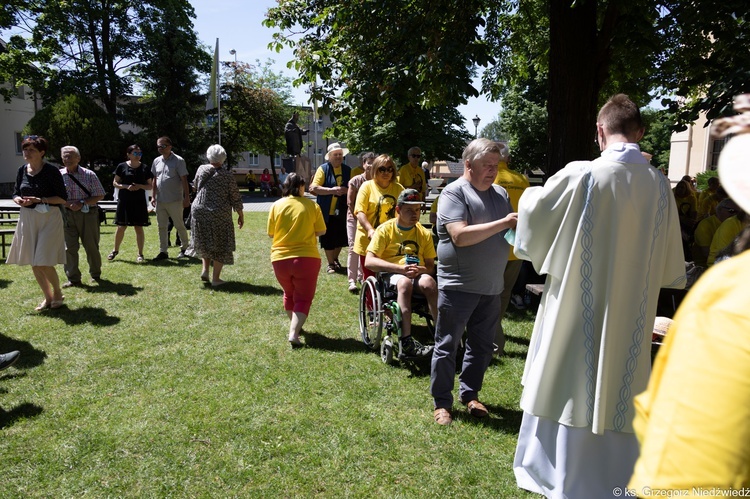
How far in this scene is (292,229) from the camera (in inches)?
232

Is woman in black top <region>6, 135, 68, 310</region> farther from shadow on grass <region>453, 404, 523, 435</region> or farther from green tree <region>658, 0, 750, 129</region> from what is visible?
green tree <region>658, 0, 750, 129</region>

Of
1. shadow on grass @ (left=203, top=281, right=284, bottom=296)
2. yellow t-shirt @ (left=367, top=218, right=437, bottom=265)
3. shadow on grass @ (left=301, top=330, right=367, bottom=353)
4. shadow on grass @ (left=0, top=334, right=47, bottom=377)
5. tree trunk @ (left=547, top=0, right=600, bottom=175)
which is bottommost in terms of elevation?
shadow on grass @ (left=0, top=334, right=47, bottom=377)

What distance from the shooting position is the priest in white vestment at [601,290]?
2809mm

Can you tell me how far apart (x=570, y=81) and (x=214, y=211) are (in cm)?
533

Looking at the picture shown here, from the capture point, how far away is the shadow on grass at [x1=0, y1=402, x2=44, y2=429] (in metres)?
4.12

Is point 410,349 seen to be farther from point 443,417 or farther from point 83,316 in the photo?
point 83,316

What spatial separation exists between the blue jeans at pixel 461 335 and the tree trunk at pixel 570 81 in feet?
14.8

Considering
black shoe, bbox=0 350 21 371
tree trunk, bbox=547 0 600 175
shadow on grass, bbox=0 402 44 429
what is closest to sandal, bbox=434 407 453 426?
shadow on grass, bbox=0 402 44 429

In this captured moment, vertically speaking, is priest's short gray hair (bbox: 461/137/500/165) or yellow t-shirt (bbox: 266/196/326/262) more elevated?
priest's short gray hair (bbox: 461/137/500/165)

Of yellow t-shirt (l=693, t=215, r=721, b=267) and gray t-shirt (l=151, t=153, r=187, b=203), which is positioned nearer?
yellow t-shirt (l=693, t=215, r=721, b=267)

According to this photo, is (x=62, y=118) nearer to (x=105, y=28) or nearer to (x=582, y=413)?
(x=105, y=28)

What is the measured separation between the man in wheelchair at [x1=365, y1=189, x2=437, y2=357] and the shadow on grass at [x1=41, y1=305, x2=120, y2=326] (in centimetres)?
332

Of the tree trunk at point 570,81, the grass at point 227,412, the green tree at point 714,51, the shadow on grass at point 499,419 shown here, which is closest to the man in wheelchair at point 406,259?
the grass at point 227,412

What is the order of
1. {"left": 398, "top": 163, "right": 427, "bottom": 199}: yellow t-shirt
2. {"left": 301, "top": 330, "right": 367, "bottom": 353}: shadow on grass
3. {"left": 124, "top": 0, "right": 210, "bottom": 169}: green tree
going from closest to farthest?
{"left": 301, "top": 330, "right": 367, "bottom": 353}: shadow on grass
{"left": 398, "top": 163, "right": 427, "bottom": 199}: yellow t-shirt
{"left": 124, "top": 0, "right": 210, "bottom": 169}: green tree
